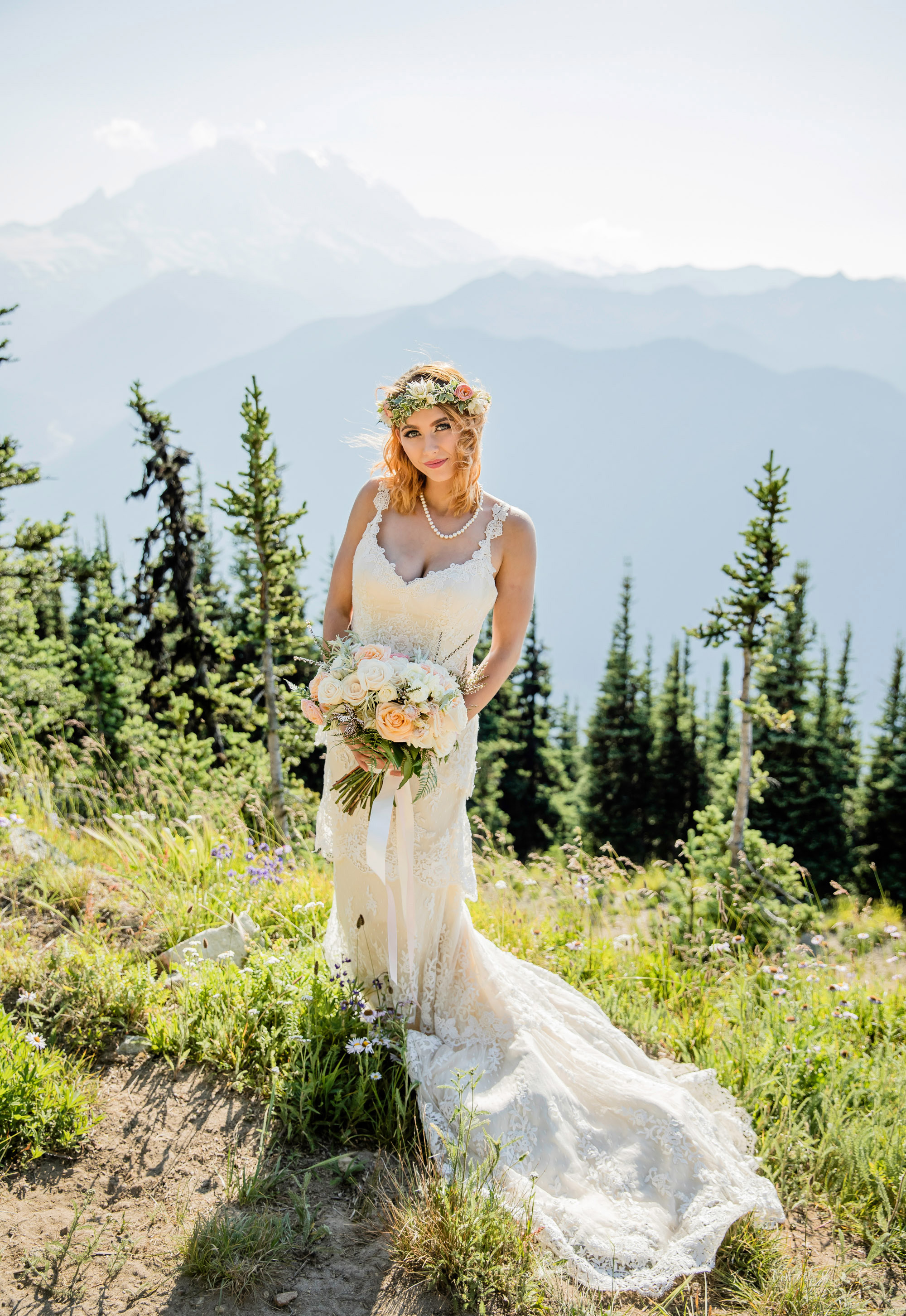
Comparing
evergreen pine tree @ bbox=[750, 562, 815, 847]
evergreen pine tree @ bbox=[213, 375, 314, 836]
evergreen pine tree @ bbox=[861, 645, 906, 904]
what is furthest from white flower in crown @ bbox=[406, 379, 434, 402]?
evergreen pine tree @ bbox=[861, 645, 906, 904]

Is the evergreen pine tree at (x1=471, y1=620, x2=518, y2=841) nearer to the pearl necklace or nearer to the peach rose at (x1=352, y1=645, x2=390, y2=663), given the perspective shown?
the pearl necklace

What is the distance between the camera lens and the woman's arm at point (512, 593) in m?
3.85

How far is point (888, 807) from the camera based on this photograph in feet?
110

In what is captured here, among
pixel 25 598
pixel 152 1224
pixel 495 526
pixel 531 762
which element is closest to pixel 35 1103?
pixel 152 1224

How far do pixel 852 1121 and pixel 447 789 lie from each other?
2.27 m

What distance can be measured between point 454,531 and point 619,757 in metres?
37.3

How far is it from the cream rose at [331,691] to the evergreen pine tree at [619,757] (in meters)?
36.9

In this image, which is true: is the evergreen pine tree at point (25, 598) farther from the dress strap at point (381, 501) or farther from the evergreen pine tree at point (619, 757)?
the evergreen pine tree at point (619, 757)

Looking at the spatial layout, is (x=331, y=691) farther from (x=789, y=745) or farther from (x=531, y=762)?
(x=531, y=762)

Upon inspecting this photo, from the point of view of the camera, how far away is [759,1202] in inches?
125

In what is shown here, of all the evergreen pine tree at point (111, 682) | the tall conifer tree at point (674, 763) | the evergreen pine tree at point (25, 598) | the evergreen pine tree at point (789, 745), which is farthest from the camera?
the tall conifer tree at point (674, 763)

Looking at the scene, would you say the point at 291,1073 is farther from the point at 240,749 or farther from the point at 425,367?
the point at 240,749

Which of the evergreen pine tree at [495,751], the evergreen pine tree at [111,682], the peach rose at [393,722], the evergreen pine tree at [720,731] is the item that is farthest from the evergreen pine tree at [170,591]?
the evergreen pine tree at [720,731]

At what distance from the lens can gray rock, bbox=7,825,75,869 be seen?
16.3 feet
